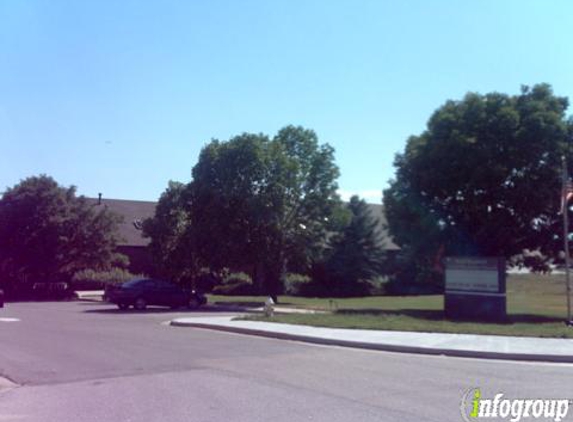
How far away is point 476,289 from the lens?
2808 centimetres

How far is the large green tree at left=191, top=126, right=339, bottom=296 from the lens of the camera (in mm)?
41031

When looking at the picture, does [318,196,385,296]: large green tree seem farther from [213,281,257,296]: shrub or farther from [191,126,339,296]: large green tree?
[191,126,339,296]: large green tree

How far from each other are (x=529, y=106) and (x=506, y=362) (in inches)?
723

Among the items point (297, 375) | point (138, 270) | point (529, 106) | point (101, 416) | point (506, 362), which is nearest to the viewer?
point (101, 416)

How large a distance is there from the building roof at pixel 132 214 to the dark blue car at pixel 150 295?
80.1 ft

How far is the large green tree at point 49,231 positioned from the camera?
47.0 m

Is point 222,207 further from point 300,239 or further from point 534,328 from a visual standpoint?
point 534,328

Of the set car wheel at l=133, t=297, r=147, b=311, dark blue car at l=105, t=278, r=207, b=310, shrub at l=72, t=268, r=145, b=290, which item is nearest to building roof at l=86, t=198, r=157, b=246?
shrub at l=72, t=268, r=145, b=290

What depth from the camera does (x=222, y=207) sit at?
41031mm

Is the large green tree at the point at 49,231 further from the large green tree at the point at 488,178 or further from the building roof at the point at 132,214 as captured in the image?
the large green tree at the point at 488,178

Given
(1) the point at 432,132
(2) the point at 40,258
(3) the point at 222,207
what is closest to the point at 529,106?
(1) the point at 432,132

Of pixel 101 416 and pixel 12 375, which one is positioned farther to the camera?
pixel 12 375

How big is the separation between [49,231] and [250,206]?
48.1 feet

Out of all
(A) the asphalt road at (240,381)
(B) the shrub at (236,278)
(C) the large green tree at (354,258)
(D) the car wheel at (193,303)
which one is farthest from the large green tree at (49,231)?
(A) the asphalt road at (240,381)
